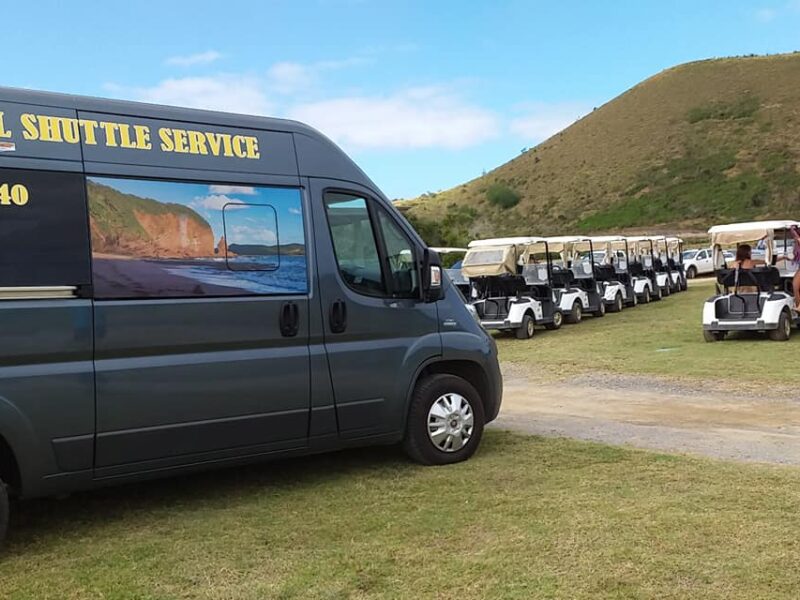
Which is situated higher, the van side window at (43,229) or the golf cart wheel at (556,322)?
the van side window at (43,229)

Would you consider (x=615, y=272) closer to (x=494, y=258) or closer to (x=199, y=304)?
(x=494, y=258)

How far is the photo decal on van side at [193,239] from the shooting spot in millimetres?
5180

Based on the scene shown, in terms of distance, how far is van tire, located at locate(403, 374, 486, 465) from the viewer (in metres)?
6.57

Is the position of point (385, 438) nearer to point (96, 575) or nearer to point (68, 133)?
point (96, 575)

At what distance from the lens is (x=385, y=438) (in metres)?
6.41

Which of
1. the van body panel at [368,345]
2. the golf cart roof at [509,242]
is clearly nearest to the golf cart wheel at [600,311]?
the golf cart roof at [509,242]

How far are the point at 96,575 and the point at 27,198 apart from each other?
2.10m

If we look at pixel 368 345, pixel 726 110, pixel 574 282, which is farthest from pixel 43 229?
pixel 726 110

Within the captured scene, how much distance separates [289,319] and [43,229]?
5.42ft

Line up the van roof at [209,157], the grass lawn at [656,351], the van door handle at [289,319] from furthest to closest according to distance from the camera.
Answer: the grass lawn at [656,351], the van door handle at [289,319], the van roof at [209,157]

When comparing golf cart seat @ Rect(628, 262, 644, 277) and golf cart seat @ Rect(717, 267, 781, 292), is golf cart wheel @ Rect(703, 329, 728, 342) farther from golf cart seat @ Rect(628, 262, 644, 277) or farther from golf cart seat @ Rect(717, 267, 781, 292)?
golf cart seat @ Rect(628, 262, 644, 277)

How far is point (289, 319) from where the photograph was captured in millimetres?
5828

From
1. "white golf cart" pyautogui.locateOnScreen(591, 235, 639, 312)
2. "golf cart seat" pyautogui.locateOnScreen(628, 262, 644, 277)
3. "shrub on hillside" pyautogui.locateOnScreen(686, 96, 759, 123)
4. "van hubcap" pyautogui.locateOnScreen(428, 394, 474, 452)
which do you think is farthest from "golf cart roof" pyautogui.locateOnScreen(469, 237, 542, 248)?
"shrub on hillside" pyautogui.locateOnScreen(686, 96, 759, 123)

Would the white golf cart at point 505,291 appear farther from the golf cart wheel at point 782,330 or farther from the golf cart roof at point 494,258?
the golf cart wheel at point 782,330
